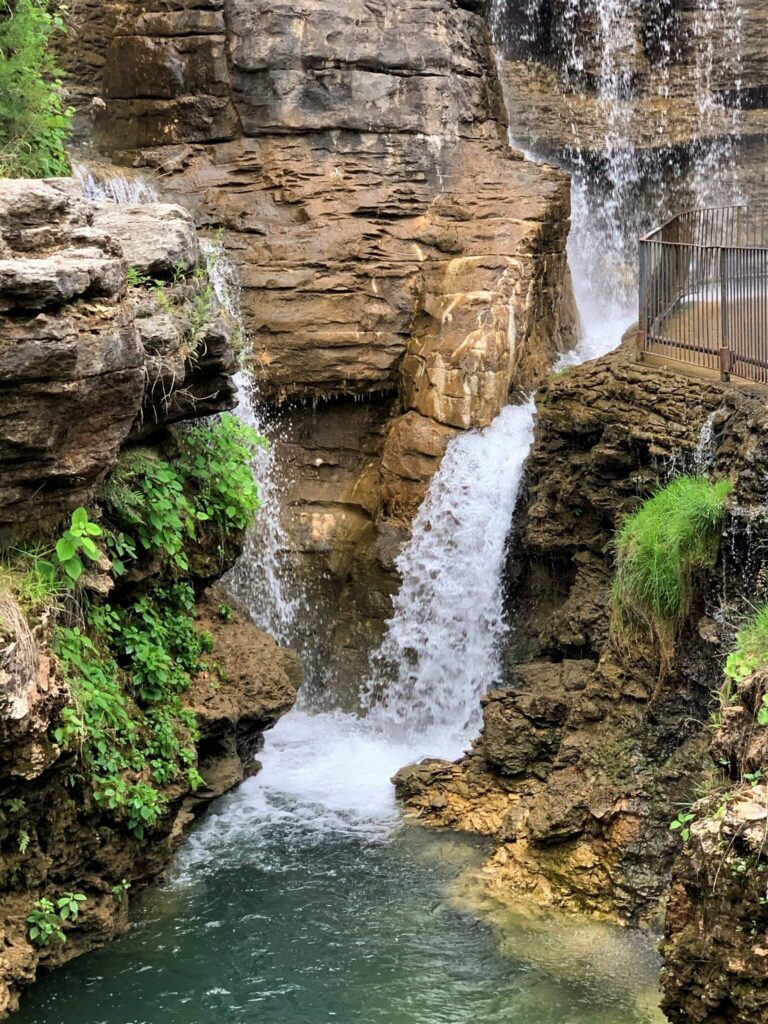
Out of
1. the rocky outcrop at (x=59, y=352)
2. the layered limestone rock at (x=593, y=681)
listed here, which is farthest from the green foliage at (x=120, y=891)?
the layered limestone rock at (x=593, y=681)

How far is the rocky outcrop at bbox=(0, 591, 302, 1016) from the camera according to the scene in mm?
6910

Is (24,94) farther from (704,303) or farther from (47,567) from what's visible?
(704,303)

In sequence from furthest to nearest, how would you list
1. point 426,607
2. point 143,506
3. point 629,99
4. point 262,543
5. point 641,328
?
point 629,99, point 262,543, point 426,607, point 641,328, point 143,506

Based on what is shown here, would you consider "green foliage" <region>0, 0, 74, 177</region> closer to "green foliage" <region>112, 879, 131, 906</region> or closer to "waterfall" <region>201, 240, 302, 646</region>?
"waterfall" <region>201, 240, 302, 646</region>

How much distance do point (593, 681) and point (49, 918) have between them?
424 cm

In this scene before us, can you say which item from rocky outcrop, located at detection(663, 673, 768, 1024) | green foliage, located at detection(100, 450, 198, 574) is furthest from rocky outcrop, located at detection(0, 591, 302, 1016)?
rocky outcrop, located at detection(663, 673, 768, 1024)

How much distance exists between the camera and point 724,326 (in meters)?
10.1

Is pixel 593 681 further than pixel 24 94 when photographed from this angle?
No

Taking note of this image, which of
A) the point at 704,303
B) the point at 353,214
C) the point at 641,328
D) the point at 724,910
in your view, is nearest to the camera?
the point at 724,910

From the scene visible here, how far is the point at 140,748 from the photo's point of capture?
840 centimetres

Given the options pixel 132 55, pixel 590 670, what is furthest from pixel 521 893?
pixel 132 55

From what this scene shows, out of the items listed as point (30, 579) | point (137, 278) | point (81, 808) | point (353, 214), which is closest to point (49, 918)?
point (81, 808)

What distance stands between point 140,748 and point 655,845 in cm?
350

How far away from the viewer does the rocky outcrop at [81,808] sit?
6910 millimetres
